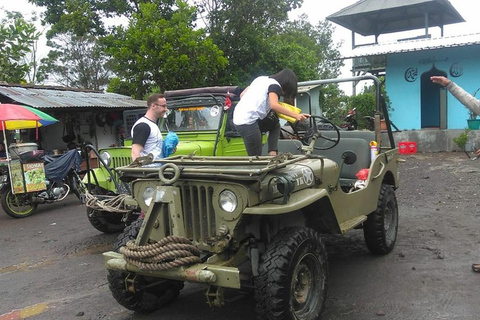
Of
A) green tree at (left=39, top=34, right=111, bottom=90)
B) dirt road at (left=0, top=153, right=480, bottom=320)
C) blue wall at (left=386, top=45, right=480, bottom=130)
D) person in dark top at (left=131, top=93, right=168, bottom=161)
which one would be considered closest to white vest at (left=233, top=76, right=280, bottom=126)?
person in dark top at (left=131, top=93, right=168, bottom=161)

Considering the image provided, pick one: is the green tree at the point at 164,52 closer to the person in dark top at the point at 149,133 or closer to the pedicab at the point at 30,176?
the pedicab at the point at 30,176

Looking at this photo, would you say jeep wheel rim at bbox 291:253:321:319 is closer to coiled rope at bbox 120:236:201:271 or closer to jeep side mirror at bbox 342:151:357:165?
coiled rope at bbox 120:236:201:271

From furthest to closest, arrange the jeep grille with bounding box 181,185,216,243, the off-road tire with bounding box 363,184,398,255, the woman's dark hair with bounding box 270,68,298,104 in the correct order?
the off-road tire with bounding box 363,184,398,255 < the woman's dark hair with bounding box 270,68,298,104 < the jeep grille with bounding box 181,185,216,243

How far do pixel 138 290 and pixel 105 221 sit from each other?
10.6 ft

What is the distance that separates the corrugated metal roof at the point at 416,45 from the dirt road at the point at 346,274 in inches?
323

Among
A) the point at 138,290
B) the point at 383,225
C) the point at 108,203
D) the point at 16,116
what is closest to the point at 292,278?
the point at 138,290

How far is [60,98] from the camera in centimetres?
1266

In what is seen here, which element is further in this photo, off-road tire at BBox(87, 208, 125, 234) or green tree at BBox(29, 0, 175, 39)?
green tree at BBox(29, 0, 175, 39)

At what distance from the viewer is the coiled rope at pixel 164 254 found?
2.84m

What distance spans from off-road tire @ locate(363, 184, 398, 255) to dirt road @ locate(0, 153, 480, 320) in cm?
14

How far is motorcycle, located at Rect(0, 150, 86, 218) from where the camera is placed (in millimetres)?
8336

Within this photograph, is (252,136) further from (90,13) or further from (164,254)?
(90,13)

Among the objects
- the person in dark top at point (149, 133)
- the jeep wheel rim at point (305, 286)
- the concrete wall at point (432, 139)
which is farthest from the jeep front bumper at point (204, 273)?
the concrete wall at point (432, 139)

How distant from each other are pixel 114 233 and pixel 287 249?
14.3 feet
